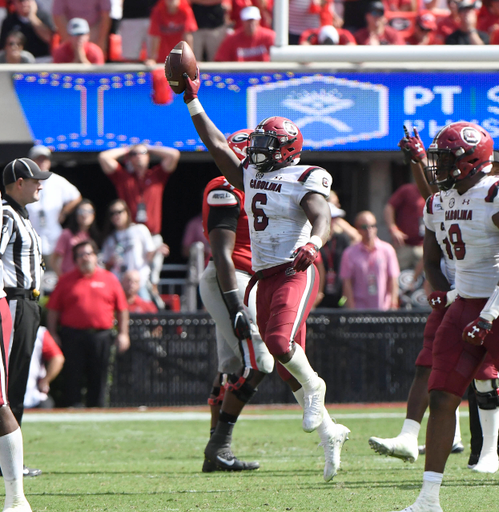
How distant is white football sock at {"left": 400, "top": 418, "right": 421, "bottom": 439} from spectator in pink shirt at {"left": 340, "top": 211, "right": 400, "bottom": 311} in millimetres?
5616

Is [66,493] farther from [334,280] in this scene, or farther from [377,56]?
[334,280]

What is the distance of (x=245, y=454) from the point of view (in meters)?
7.18

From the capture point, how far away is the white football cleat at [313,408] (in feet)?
17.1

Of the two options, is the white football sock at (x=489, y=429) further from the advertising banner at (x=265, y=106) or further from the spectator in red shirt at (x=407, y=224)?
the advertising banner at (x=265, y=106)

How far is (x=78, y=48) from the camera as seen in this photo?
12.2 meters

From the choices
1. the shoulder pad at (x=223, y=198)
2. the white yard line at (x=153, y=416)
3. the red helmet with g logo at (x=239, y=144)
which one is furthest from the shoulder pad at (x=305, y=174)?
the white yard line at (x=153, y=416)

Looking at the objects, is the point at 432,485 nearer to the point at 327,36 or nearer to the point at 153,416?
the point at 153,416

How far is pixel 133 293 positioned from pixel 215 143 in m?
5.79

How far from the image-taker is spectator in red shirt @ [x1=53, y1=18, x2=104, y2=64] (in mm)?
12188

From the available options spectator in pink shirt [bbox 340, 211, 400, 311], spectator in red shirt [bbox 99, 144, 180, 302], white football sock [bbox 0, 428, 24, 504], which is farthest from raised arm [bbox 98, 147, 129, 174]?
white football sock [bbox 0, 428, 24, 504]

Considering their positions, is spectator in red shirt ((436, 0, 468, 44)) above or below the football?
above

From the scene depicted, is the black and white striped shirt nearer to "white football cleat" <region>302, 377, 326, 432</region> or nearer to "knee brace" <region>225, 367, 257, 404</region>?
"knee brace" <region>225, 367, 257, 404</region>

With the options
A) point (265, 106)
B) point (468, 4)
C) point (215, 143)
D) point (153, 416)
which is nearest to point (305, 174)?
point (215, 143)

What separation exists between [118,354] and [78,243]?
53.5 inches
